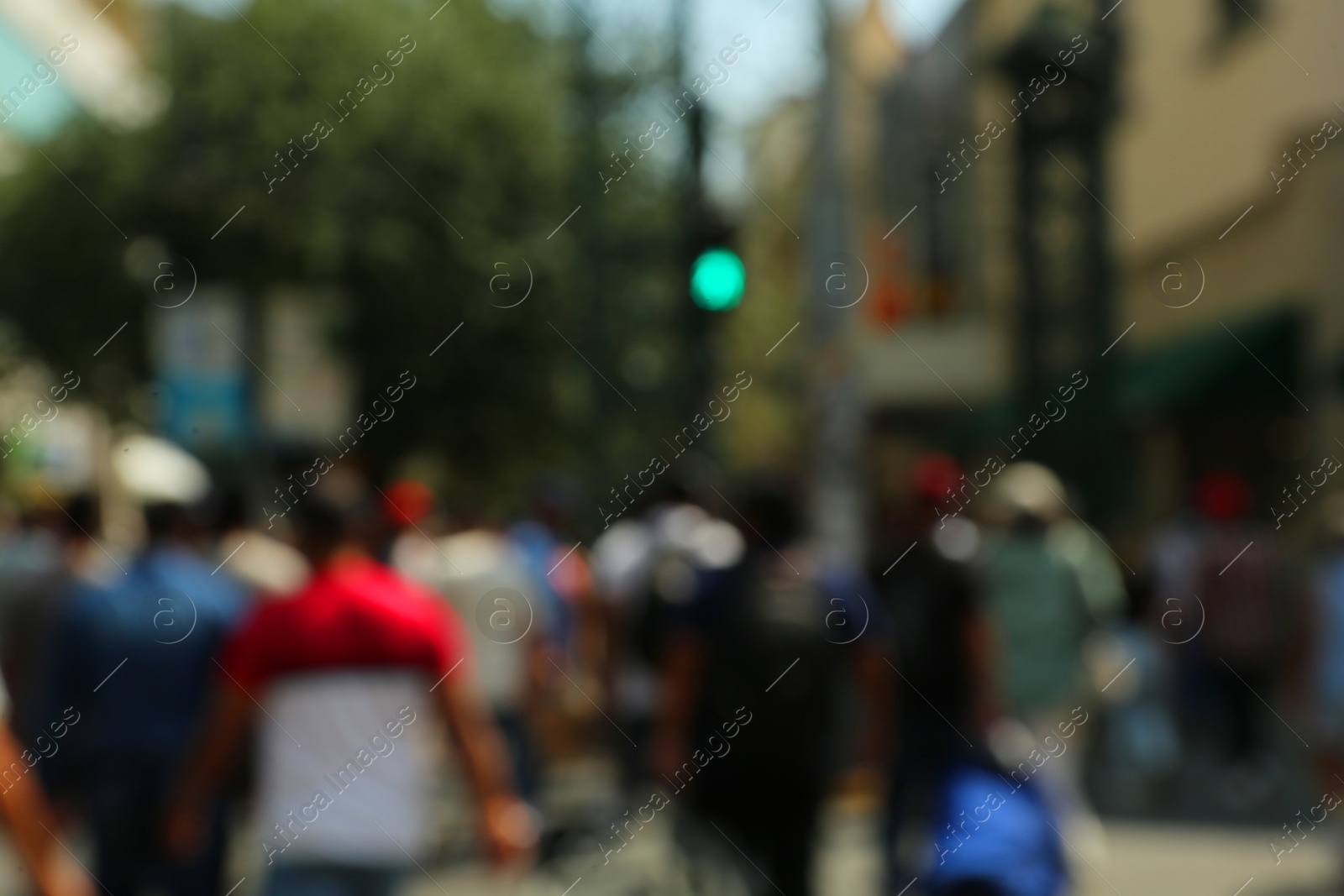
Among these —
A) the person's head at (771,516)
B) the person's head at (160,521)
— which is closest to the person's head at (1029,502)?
the person's head at (771,516)

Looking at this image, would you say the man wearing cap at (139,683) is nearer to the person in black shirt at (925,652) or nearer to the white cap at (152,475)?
the white cap at (152,475)

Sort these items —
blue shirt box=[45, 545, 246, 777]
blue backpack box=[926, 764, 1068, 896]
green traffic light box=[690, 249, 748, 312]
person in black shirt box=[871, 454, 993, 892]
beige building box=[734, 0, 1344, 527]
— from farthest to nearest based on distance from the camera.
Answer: beige building box=[734, 0, 1344, 527] → green traffic light box=[690, 249, 748, 312] → person in black shirt box=[871, 454, 993, 892] → blue shirt box=[45, 545, 246, 777] → blue backpack box=[926, 764, 1068, 896]

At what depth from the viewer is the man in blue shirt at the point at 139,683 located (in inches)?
254

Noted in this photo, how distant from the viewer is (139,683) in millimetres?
6473

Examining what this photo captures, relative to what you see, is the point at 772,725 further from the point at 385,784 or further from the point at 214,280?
the point at 214,280

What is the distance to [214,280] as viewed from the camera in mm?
31109

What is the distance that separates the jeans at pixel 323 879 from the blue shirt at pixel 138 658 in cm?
157

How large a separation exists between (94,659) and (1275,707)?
1166 cm

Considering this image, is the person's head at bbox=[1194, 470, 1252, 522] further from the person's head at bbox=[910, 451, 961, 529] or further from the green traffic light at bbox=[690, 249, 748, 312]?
the person's head at bbox=[910, 451, 961, 529]

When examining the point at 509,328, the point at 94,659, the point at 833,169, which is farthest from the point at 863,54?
the point at 94,659

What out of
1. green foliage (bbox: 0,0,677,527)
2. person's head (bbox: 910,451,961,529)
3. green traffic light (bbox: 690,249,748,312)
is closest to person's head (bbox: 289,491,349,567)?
person's head (bbox: 910,451,961,529)

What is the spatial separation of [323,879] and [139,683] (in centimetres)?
170

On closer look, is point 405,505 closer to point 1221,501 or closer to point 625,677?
point 625,677

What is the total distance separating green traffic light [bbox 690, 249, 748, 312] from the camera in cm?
975
